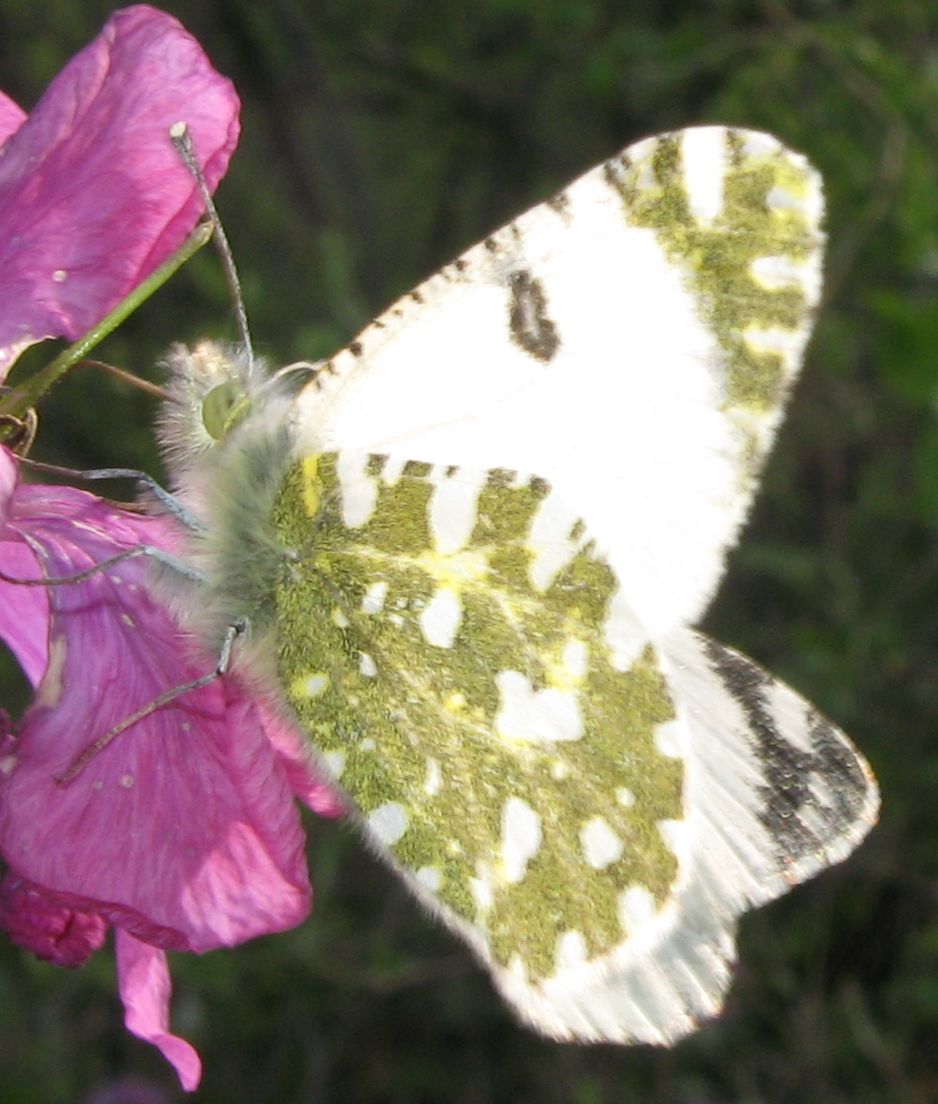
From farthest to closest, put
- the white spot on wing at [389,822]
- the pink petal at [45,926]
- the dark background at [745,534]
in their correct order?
1. the dark background at [745,534]
2. the white spot on wing at [389,822]
3. the pink petal at [45,926]

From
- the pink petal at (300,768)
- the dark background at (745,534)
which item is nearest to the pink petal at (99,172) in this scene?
the pink petal at (300,768)

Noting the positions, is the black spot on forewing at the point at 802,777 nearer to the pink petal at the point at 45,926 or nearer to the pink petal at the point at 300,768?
the pink petal at the point at 300,768

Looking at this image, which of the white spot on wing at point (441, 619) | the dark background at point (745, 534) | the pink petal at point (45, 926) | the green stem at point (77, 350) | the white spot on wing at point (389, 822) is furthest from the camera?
the dark background at point (745, 534)

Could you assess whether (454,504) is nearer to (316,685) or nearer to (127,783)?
(316,685)

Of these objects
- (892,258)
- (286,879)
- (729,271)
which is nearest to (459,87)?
(892,258)

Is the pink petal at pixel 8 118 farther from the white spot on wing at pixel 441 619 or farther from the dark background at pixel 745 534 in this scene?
the dark background at pixel 745 534

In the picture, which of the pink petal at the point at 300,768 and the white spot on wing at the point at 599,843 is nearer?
the pink petal at the point at 300,768

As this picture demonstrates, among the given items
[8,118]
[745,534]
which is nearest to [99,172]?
[8,118]

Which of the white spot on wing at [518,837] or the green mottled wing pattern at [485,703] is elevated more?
the green mottled wing pattern at [485,703]

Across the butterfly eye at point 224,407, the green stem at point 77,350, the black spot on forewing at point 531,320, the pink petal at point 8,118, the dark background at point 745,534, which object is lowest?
the dark background at point 745,534
